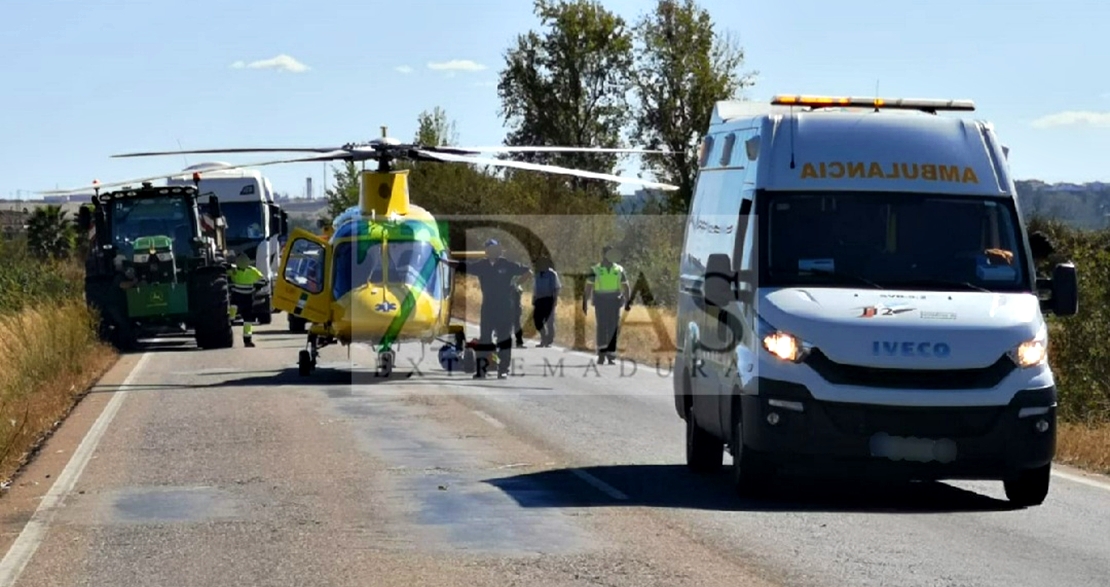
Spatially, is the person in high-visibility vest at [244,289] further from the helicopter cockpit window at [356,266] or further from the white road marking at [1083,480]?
the white road marking at [1083,480]

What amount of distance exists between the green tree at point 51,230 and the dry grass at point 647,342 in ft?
123

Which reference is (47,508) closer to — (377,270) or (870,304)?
(870,304)

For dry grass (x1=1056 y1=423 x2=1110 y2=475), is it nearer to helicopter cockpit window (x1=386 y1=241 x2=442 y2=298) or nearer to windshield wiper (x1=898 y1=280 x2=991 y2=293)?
windshield wiper (x1=898 y1=280 x2=991 y2=293)

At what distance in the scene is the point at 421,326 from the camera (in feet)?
73.9

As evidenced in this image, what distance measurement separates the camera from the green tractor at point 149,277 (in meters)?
31.2

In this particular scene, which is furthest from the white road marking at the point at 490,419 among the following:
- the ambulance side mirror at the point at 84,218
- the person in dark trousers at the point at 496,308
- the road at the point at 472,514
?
the ambulance side mirror at the point at 84,218

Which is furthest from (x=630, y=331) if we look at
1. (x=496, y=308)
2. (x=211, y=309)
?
(x=496, y=308)

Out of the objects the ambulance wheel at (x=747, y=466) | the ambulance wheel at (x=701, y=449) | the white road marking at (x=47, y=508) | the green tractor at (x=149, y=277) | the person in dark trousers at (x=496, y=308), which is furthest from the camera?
the green tractor at (x=149, y=277)

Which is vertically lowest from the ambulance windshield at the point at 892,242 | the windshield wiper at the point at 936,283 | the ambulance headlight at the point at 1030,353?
the ambulance headlight at the point at 1030,353

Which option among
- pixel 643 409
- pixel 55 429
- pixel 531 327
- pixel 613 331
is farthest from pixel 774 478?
pixel 531 327

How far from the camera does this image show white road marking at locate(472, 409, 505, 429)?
1745 cm

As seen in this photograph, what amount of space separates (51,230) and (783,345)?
79089mm

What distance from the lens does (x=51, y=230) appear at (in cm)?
8606

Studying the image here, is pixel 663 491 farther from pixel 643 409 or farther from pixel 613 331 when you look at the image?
pixel 613 331
